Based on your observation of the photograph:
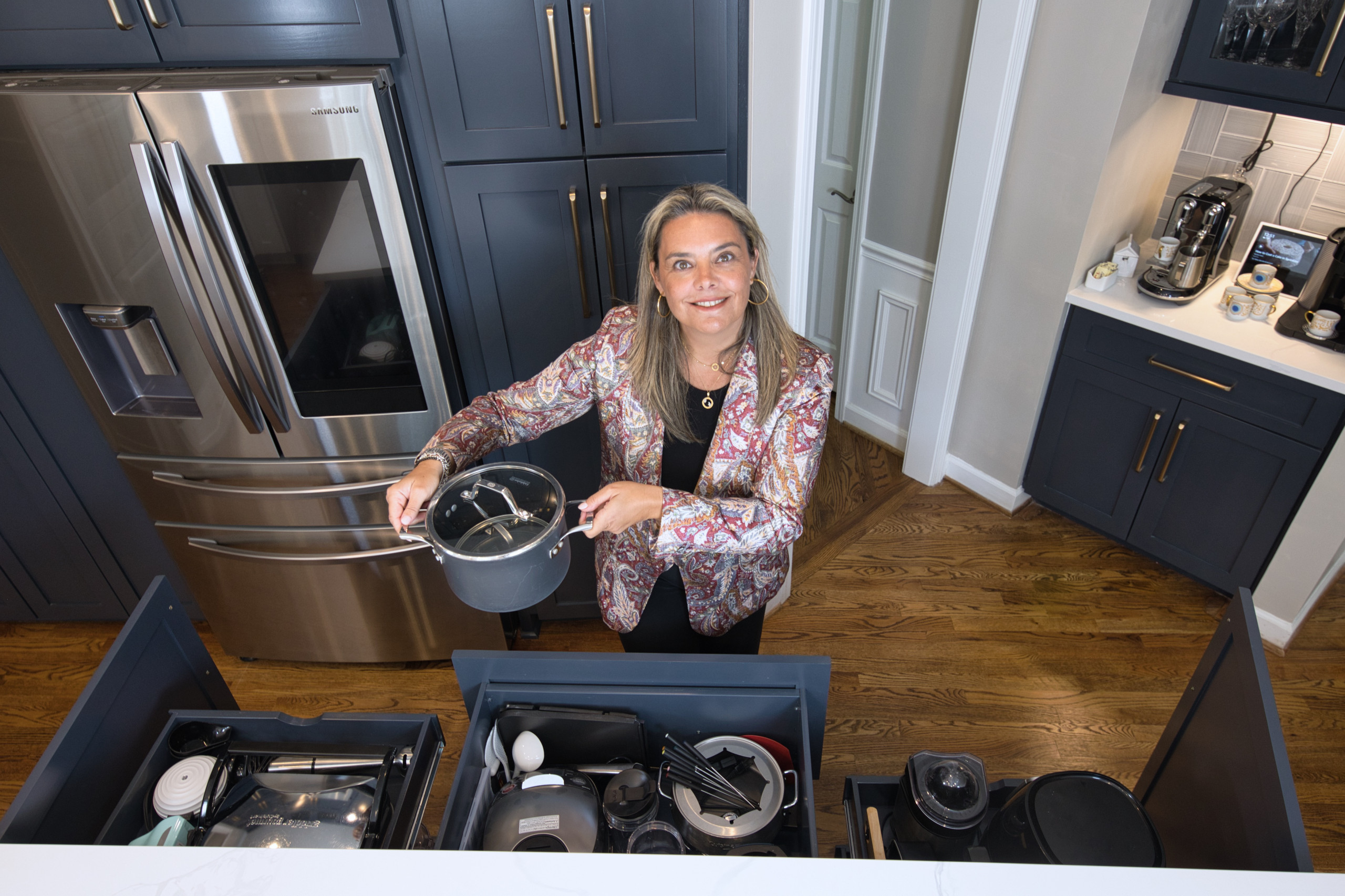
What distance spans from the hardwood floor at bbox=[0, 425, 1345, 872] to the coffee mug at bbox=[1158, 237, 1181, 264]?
94cm

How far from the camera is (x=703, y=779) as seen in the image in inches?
42.8

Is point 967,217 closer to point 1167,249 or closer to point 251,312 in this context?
point 1167,249

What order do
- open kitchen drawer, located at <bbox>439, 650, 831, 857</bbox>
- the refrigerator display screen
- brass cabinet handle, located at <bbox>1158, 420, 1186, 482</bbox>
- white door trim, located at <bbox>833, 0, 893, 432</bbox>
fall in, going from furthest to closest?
white door trim, located at <bbox>833, 0, 893, 432</bbox> → brass cabinet handle, located at <bbox>1158, 420, 1186, 482</bbox> → the refrigerator display screen → open kitchen drawer, located at <bbox>439, 650, 831, 857</bbox>

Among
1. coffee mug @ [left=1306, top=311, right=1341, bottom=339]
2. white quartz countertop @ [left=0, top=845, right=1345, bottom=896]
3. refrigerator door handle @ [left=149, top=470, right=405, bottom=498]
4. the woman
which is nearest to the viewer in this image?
white quartz countertop @ [left=0, top=845, right=1345, bottom=896]

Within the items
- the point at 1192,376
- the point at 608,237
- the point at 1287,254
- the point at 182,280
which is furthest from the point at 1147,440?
the point at 182,280

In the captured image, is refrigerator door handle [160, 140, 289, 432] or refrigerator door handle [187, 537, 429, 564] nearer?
refrigerator door handle [160, 140, 289, 432]

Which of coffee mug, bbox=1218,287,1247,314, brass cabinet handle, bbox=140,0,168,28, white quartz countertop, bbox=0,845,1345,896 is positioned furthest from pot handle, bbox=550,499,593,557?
coffee mug, bbox=1218,287,1247,314

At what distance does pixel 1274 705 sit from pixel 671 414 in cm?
93

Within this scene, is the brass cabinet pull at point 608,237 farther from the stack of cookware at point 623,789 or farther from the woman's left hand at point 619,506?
the stack of cookware at point 623,789

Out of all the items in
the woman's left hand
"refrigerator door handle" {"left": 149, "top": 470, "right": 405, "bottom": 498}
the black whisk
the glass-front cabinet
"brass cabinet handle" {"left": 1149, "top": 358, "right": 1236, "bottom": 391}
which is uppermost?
the glass-front cabinet

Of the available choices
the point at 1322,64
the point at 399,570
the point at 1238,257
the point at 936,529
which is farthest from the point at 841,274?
the point at 399,570

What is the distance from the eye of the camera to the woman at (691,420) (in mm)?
1322

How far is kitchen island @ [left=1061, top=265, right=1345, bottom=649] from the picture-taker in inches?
84.1

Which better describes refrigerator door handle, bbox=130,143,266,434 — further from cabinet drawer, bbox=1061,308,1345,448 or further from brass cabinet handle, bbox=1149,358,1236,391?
brass cabinet handle, bbox=1149,358,1236,391
